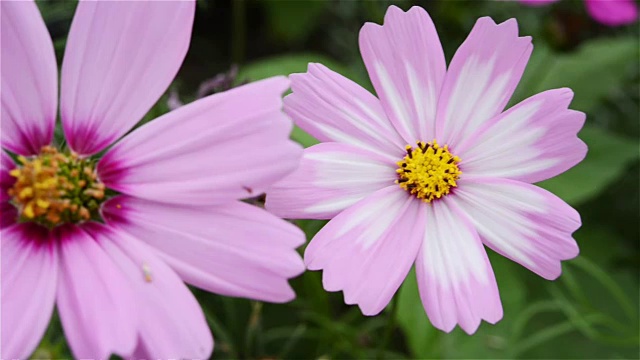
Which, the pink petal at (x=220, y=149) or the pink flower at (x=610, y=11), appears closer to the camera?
the pink petal at (x=220, y=149)

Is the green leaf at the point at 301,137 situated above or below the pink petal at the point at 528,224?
below

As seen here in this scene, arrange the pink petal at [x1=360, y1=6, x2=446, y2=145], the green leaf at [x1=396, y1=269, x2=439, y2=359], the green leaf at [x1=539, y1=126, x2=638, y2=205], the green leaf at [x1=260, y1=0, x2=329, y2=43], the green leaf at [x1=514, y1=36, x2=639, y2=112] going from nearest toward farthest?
the pink petal at [x1=360, y1=6, x2=446, y2=145] < the green leaf at [x1=396, y1=269, x2=439, y2=359] < the green leaf at [x1=539, y1=126, x2=638, y2=205] < the green leaf at [x1=514, y1=36, x2=639, y2=112] < the green leaf at [x1=260, y1=0, x2=329, y2=43]

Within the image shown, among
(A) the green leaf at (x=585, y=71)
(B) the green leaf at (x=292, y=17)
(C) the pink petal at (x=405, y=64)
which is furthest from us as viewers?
(B) the green leaf at (x=292, y=17)

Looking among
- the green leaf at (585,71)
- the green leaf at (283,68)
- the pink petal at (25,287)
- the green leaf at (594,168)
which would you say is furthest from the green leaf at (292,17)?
the pink petal at (25,287)

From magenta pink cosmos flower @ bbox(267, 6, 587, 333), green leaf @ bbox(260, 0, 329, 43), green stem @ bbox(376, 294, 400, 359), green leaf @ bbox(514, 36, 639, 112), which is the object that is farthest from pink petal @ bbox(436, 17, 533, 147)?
green leaf @ bbox(260, 0, 329, 43)

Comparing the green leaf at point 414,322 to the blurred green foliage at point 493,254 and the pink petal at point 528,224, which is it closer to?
the blurred green foliage at point 493,254

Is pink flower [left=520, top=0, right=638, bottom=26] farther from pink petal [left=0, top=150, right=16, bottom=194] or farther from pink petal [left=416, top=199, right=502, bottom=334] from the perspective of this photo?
pink petal [left=0, top=150, right=16, bottom=194]

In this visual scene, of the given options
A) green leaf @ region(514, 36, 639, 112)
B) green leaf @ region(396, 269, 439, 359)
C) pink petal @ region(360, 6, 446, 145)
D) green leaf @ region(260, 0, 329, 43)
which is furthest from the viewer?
green leaf @ region(260, 0, 329, 43)
